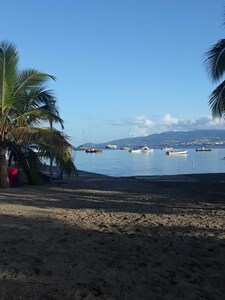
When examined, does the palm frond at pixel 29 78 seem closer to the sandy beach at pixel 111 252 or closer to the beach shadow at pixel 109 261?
the sandy beach at pixel 111 252

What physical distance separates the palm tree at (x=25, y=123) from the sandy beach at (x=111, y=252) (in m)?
4.89

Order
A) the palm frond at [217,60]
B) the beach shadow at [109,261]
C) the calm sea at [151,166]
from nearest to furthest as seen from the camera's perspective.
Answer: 1. the beach shadow at [109,261]
2. the palm frond at [217,60]
3. the calm sea at [151,166]

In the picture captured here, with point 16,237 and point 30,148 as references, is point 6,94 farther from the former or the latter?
point 16,237

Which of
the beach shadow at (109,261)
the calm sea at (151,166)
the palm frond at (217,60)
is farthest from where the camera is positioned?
the calm sea at (151,166)

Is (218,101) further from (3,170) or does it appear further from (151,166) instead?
(151,166)

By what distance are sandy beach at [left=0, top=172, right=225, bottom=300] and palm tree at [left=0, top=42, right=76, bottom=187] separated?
193 inches

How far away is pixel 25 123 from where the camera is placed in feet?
49.9

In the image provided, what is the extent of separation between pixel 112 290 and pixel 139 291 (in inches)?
11.1

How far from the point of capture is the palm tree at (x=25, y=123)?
14.6 meters

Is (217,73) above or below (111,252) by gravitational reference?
above

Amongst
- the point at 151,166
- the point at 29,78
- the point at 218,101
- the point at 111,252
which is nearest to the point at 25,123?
the point at 29,78

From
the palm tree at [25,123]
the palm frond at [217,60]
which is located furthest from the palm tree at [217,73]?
the palm tree at [25,123]

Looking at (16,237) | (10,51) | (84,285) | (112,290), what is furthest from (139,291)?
(10,51)

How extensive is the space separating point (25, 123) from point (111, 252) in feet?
34.3
